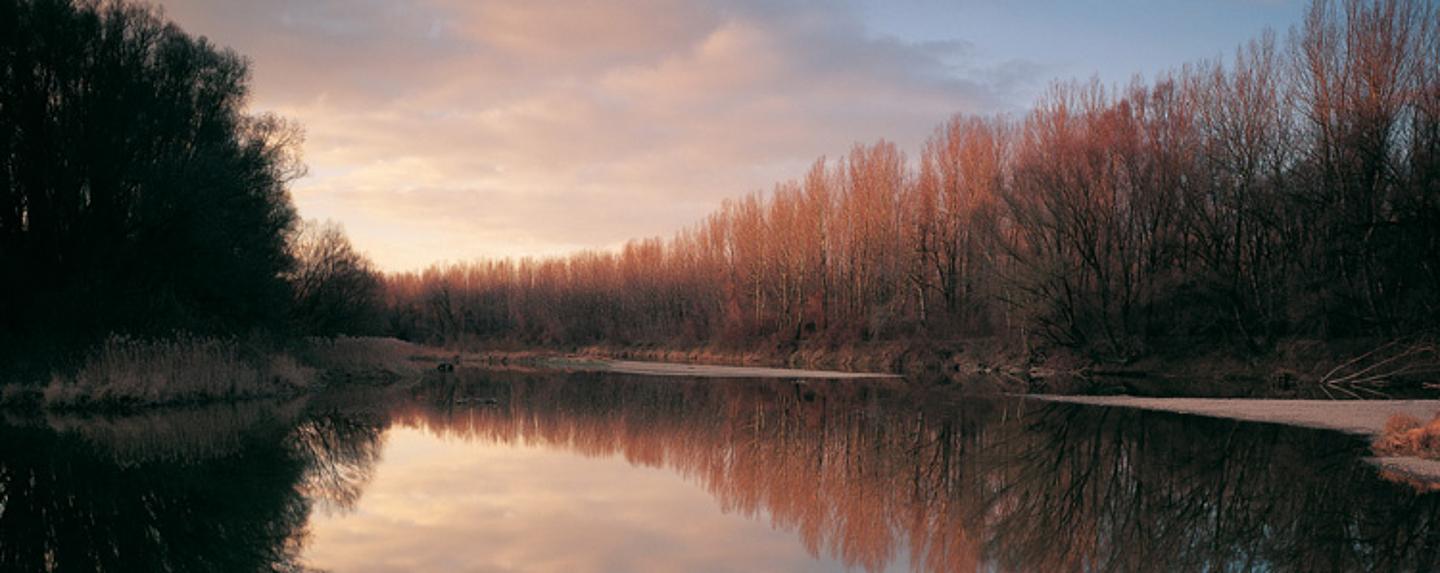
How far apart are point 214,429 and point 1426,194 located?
32.3m

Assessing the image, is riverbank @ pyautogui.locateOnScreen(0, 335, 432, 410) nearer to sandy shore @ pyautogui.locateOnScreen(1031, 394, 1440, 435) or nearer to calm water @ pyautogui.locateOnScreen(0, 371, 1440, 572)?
calm water @ pyautogui.locateOnScreen(0, 371, 1440, 572)

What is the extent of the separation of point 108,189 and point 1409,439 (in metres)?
24.4

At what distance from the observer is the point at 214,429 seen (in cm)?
1406

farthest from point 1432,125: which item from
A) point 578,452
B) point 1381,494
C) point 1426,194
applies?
point 578,452

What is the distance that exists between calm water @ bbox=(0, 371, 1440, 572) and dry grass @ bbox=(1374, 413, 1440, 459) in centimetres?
48

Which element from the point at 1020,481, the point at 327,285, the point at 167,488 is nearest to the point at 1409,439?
the point at 1020,481

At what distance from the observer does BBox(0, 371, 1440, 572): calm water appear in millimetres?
7082

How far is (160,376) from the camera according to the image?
55.8ft

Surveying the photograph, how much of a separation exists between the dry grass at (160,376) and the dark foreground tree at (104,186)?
95 cm

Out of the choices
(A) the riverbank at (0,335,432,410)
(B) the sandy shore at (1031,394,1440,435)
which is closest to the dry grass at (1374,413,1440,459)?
(B) the sandy shore at (1031,394,1440,435)

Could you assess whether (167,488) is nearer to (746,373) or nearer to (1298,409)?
(1298,409)

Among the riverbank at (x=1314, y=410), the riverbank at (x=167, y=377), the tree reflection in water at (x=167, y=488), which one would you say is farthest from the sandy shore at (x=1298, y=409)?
the riverbank at (x=167, y=377)

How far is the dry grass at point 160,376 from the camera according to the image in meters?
15.9

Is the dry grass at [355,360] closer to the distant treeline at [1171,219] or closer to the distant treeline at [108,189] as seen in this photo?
the distant treeline at [108,189]
